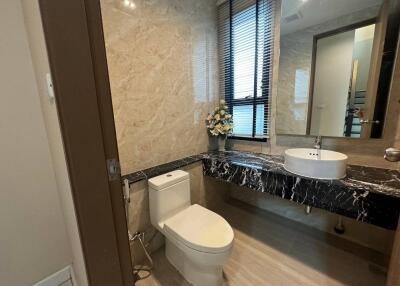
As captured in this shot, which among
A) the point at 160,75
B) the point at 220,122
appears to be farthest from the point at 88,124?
the point at 220,122

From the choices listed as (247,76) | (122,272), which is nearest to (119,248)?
(122,272)

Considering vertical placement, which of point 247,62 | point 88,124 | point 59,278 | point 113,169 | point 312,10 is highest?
point 312,10

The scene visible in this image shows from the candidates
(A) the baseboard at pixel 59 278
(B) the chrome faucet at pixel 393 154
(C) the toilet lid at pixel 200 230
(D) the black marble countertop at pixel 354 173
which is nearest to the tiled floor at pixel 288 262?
(C) the toilet lid at pixel 200 230

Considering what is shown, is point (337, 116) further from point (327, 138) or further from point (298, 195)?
point (298, 195)

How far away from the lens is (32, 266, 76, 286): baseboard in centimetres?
124

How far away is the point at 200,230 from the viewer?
128cm

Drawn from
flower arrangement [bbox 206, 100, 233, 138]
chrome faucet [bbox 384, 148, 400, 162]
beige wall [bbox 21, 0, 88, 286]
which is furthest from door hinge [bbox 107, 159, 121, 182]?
flower arrangement [bbox 206, 100, 233, 138]

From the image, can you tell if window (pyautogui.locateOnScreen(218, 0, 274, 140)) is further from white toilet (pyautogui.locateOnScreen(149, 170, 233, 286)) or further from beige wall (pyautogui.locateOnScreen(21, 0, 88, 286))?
beige wall (pyautogui.locateOnScreen(21, 0, 88, 286))

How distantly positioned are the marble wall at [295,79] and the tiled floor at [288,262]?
100 cm

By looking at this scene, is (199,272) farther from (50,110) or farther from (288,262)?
(50,110)

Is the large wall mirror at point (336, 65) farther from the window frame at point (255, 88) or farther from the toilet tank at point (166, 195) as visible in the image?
the toilet tank at point (166, 195)

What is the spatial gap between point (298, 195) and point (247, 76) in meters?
1.29

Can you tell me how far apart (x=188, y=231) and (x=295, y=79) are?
1595 millimetres

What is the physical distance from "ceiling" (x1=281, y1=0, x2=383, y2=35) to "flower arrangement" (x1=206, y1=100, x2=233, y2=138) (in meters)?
0.90
